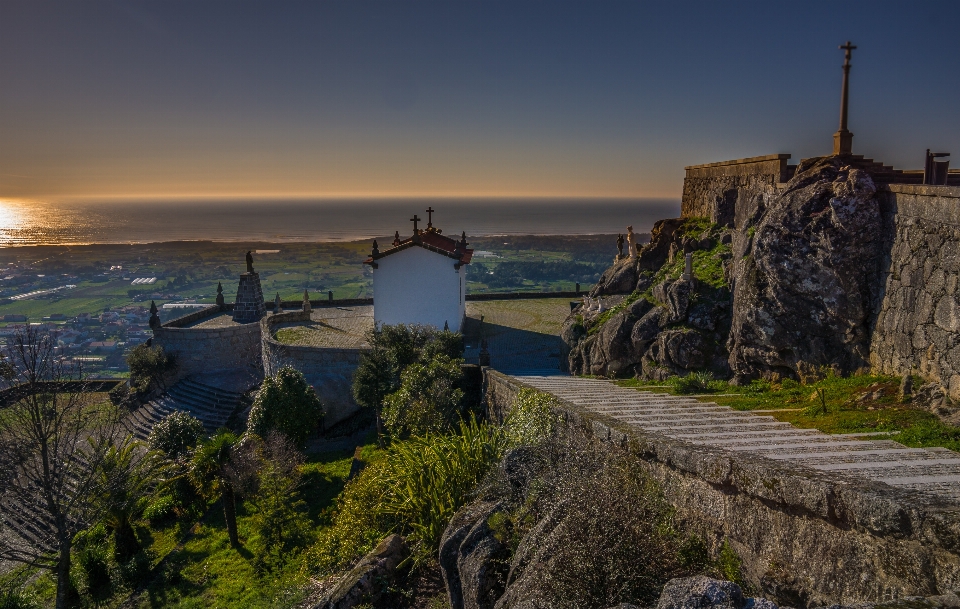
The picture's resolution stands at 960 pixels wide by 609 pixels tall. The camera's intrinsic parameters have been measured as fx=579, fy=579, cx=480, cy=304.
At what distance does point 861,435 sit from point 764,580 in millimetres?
2683

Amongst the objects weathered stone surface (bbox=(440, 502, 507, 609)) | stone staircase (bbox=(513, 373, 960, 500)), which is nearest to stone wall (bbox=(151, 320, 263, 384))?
stone staircase (bbox=(513, 373, 960, 500))

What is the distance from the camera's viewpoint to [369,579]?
711 cm

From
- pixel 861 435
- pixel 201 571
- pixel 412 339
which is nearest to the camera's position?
pixel 861 435

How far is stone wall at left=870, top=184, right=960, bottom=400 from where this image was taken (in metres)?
6.77

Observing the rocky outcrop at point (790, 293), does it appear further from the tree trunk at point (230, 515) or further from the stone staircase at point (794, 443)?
the tree trunk at point (230, 515)

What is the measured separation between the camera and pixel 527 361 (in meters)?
22.1

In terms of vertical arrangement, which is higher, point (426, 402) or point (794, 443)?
point (794, 443)

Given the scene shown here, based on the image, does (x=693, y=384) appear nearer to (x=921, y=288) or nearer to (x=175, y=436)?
(x=921, y=288)

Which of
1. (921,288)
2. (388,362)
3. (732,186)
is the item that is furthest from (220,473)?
(732,186)

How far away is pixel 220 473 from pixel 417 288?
39.9 ft

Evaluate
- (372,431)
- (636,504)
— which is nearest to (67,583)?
(372,431)

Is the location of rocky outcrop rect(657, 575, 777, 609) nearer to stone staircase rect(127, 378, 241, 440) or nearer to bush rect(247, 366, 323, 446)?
bush rect(247, 366, 323, 446)

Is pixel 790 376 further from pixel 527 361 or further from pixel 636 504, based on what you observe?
pixel 527 361

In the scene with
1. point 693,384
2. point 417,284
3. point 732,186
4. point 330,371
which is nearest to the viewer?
point 693,384
